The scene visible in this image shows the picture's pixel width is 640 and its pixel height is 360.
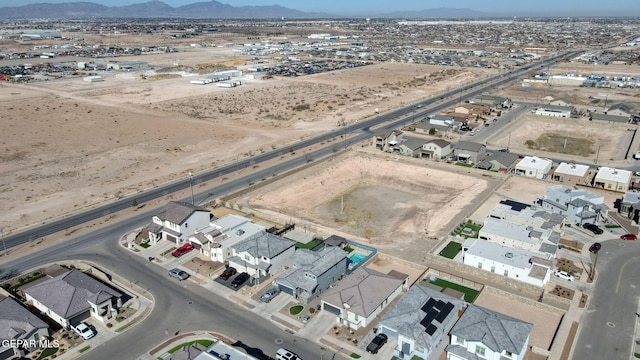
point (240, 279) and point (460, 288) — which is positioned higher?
point (240, 279)

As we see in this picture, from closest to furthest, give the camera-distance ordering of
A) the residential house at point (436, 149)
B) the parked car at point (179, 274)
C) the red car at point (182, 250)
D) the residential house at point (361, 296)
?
the residential house at point (361, 296) → the parked car at point (179, 274) → the red car at point (182, 250) → the residential house at point (436, 149)

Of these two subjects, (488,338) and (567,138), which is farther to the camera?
(567,138)

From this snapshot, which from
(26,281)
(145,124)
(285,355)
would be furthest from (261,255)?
(145,124)

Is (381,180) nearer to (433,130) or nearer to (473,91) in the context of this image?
(433,130)

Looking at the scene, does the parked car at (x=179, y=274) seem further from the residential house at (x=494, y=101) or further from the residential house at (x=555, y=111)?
the residential house at (x=494, y=101)

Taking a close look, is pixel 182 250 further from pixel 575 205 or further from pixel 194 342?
pixel 575 205

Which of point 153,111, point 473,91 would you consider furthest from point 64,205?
point 473,91

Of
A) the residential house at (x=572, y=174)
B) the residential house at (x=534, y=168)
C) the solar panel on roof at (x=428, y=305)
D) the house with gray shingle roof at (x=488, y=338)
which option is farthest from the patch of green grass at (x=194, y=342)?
the residential house at (x=572, y=174)
